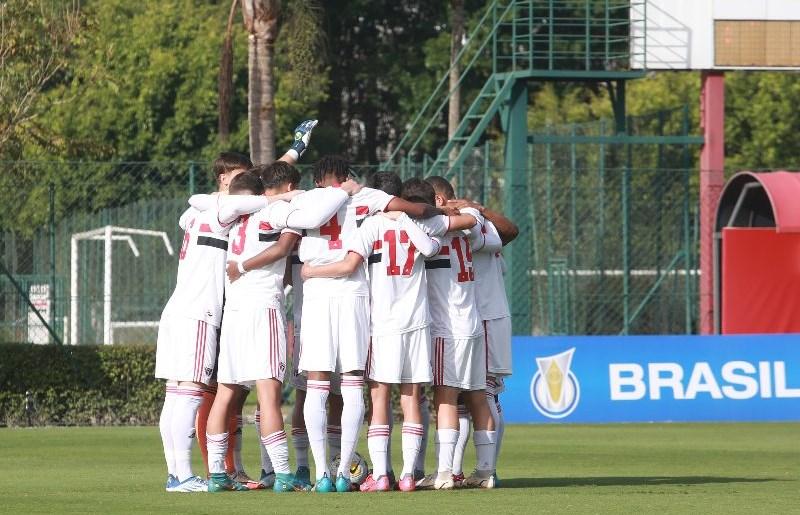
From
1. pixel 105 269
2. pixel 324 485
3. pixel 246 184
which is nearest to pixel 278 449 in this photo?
pixel 324 485

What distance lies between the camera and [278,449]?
10438 mm

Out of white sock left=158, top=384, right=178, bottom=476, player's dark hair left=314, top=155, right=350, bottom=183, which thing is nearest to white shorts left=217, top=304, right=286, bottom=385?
white sock left=158, top=384, right=178, bottom=476

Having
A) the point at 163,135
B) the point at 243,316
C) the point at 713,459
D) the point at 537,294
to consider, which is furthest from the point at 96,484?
the point at 163,135

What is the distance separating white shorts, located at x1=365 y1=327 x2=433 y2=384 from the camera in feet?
34.7

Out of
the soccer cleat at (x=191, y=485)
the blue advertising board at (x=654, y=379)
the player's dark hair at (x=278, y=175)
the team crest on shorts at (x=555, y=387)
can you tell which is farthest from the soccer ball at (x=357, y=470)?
the team crest on shorts at (x=555, y=387)

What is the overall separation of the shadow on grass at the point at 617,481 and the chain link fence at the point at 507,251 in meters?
8.53

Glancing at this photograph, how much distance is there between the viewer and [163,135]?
40750mm

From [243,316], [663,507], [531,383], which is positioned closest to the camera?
[663,507]

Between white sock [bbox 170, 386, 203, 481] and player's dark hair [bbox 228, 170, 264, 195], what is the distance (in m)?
1.35

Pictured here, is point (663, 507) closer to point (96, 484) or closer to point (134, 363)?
point (96, 484)

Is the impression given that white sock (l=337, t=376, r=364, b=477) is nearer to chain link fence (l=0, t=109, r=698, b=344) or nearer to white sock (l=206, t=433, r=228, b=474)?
white sock (l=206, t=433, r=228, b=474)

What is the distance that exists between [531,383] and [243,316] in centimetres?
949

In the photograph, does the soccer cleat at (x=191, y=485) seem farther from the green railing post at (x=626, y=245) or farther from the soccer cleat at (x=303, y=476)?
the green railing post at (x=626, y=245)

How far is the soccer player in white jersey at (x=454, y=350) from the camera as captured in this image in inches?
427
